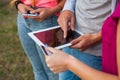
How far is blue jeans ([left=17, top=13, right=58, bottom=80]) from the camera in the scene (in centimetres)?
215

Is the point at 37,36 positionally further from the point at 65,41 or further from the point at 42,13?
the point at 42,13

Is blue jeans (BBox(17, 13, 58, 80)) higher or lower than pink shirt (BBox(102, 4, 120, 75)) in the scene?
lower

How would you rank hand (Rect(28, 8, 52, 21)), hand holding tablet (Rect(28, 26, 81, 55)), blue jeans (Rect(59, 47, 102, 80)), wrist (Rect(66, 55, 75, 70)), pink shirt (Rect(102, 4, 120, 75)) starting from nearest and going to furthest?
1. pink shirt (Rect(102, 4, 120, 75))
2. wrist (Rect(66, 55, 75, 70))
3. hand holding tablet (Rect(28, 26, 81, 55))
4. blue jeans (Rect(59, 47, 102, 80))
5. hand (Rect(28, 8, 52, 21))

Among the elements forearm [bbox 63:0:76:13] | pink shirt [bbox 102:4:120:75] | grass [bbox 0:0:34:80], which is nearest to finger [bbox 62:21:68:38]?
forearm [bbox 63:0:76:13]

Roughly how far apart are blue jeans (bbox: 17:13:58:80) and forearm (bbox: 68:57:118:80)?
29.8 inches

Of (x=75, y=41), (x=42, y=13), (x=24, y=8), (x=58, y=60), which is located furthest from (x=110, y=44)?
(x=24, y=8)

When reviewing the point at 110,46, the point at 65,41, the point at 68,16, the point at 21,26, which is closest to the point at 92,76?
the point at 110,46

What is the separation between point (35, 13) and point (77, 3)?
0.37 meters

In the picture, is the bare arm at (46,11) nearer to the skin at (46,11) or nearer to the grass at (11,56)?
the skin at (46,11)

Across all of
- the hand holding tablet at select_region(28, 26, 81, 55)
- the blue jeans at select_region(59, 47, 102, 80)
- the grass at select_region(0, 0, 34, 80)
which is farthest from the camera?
the grass at select_region(0, 0, 34, 80)

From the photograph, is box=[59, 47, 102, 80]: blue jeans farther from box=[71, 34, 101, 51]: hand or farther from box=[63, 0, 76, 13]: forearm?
box=[63, 0, 76, 13]: forearm

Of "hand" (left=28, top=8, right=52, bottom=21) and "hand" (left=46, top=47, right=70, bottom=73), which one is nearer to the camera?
"hand" (left=46, top=47, right=70, bottom=73)

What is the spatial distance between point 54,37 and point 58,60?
35 centimetres

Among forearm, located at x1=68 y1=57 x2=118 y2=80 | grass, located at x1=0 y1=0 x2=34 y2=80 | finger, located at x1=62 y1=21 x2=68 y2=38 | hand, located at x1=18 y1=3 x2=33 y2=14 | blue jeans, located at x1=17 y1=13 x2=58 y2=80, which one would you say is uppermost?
hand, located at x1=18 y1=3 x2=33 y2=14
